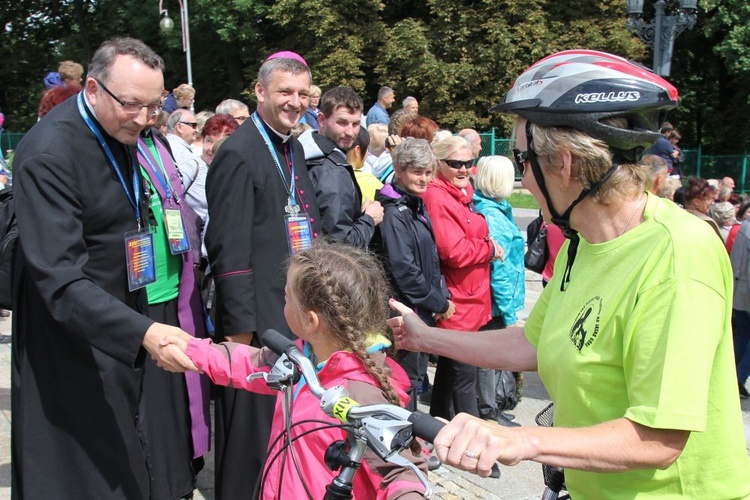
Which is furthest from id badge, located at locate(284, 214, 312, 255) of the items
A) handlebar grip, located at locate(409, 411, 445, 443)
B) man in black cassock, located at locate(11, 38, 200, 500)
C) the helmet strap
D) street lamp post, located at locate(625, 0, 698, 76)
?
street lamp post, located at locate(625, 0, 698, 76)

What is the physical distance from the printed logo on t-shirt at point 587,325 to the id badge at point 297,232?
2176 mm

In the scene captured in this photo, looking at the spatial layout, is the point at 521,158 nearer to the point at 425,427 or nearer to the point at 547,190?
the point at 547,190

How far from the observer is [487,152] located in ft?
83.8

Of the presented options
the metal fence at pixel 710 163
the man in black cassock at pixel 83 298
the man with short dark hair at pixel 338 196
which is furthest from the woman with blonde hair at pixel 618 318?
the metal fence at pixel 710 163

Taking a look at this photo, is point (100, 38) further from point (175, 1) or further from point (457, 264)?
point (457, 264)

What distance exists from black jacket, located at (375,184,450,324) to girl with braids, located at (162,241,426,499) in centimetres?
224

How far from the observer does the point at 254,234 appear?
3877 millimetres

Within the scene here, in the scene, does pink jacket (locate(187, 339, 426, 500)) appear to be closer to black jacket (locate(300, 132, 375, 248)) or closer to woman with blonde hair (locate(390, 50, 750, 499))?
woman with blonde hair (locate(390, 50, 750, 499))

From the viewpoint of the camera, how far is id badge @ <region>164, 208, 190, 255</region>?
362cm

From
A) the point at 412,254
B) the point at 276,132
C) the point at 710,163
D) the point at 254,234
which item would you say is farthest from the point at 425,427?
the point at 710,163

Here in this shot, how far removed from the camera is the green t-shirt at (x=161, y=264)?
357 centimetres

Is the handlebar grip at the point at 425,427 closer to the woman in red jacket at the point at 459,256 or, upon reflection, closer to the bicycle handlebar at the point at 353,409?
the bicycle handlebar at the point at 353,409

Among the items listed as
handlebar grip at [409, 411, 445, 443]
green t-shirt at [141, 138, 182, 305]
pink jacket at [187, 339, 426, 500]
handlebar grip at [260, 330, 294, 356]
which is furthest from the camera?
green t-shirt at [141, 138, 182, 305]

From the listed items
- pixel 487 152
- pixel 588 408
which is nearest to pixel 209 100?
pixel 487 152
